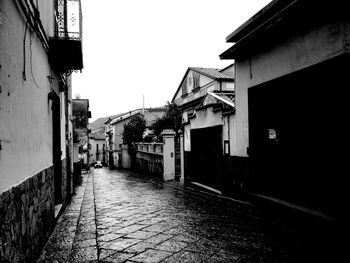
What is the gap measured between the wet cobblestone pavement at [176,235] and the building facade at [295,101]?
770mm

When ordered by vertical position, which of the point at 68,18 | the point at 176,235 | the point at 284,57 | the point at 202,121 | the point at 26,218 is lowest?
the point at 176,235

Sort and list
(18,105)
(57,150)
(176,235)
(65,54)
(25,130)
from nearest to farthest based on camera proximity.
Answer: (18,105)
(25,130)
(176,235)
(65,54)
(57,150)

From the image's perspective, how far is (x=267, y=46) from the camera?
5.78m

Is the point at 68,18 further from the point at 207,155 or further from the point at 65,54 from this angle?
the point at 207,155

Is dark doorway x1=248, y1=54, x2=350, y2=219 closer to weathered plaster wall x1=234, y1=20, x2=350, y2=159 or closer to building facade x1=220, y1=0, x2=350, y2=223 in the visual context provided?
building facade x1=220, y1=0, x2=350, y2=223

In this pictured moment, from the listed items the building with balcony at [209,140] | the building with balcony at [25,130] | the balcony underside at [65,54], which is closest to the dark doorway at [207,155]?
the building with balcony at [209,140]

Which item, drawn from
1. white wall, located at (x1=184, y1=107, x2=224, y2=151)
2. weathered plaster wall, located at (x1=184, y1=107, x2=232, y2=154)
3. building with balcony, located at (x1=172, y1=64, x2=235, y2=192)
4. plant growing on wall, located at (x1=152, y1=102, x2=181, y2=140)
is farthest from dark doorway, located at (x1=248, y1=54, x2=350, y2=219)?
plant growing on wall, located at (x1=152, y1=102, x2=181, y2=140)

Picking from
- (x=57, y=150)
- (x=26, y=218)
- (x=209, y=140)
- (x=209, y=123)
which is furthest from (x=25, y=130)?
(x=209, y=140)

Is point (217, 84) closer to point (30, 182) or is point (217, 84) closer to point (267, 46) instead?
point (267, 46)

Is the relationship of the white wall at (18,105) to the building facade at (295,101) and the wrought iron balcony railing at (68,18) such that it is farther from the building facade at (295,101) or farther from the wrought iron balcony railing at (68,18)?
the building facade at (295,101)

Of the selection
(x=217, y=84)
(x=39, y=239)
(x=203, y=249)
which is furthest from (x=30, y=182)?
(x=217, y=84)

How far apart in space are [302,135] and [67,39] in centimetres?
468

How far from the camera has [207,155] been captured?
9.44m

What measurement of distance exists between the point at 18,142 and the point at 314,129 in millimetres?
4534
